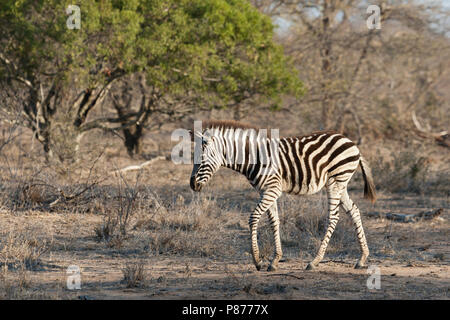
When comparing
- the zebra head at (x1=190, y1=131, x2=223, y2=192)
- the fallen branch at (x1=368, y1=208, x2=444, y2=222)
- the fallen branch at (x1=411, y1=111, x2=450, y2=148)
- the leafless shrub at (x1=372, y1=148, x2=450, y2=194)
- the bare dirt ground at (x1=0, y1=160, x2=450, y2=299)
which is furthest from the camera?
the fallen branch at (x1=411, y1=111, x2=450, y2=148)

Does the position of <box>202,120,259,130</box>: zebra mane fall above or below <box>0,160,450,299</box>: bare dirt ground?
→ above

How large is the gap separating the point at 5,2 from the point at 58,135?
278cm

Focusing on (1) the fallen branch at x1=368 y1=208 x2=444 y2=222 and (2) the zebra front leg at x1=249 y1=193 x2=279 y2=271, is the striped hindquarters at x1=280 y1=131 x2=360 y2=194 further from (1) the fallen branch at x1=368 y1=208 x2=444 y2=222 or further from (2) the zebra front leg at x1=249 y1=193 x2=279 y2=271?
(1) the fallen branch at x1=368 y1=208 x2=444 y2=222

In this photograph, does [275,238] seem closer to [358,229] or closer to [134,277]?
[358,229]

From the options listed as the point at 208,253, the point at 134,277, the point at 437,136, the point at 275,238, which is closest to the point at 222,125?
the point at 275,238

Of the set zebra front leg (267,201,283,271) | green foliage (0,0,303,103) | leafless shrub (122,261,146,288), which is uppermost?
green foliage (0,0,303,103)

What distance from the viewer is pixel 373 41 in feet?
61.8

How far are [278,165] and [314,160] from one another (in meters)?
0.45

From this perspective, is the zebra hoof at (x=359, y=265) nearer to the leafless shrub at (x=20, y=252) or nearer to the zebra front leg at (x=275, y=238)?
the zebra front leg at (x=275, y=238)

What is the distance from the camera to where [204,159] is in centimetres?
627

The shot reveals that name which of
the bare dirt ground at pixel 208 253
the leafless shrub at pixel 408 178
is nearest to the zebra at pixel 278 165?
the bare dirt ground at pixel 208 253

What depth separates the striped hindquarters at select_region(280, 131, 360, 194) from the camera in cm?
658

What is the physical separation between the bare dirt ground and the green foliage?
2.60 m

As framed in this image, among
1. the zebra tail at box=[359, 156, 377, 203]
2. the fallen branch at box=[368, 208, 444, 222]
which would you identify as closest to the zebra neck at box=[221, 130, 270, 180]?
the zebra tail at box=[359, 156, 377, 203]
